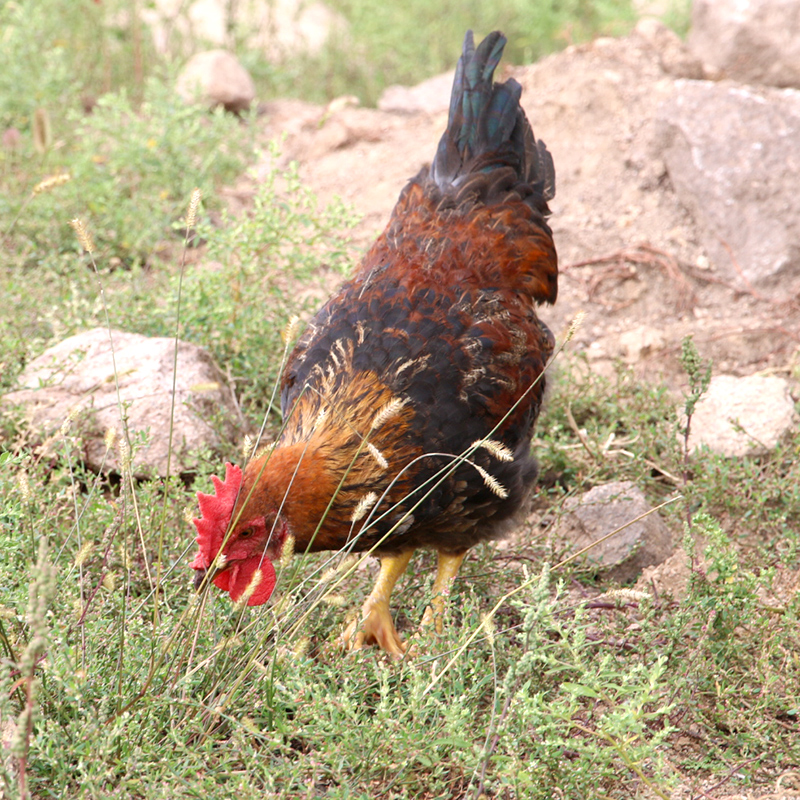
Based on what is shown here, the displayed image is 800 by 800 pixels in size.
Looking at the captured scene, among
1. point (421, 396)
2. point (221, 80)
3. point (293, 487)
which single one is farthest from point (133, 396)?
point (221, 80)

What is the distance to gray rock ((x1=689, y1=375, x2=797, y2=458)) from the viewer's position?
14.0 feet

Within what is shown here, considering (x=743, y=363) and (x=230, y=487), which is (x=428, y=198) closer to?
(x=230, y=487)

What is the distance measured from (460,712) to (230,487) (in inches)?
37.2

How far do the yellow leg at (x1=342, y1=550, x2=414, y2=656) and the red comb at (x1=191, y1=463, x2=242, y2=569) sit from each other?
90 cm

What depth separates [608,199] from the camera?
629 centimetres

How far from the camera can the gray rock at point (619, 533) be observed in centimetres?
373

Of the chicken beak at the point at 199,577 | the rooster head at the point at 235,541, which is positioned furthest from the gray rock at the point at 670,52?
the chicken beak at the point at 199,577

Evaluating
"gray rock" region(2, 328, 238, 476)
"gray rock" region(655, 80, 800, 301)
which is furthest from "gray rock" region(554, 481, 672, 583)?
"gray rock" region(655, 80, 800, 301)

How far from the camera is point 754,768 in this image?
2672mm

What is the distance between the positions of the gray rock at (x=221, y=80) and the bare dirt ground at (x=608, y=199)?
0.95 feet

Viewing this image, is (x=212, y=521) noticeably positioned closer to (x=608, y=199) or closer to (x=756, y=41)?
(x=608, y=199)

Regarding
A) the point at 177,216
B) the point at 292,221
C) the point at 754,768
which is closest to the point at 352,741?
the point at 754,768

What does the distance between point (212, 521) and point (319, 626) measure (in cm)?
71

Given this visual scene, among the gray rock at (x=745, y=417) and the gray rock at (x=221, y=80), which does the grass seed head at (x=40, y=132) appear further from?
the gray rock at (x=745, y=417)
